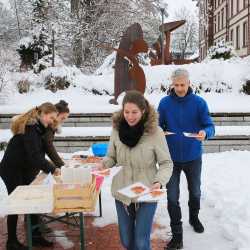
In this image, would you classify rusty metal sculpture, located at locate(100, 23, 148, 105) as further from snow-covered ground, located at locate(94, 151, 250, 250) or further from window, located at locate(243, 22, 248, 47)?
window, located at locate(243, 22, 248, 47)

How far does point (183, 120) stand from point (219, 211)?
5.27 ft

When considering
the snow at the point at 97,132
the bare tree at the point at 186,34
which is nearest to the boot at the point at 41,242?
the snow at the point at 97,132

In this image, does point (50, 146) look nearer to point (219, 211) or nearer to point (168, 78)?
point (219, 211)

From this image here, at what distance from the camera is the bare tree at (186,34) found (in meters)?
67.2

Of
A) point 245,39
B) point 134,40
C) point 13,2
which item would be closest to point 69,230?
point 134,40

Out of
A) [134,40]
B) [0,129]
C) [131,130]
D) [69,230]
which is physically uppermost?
[134,40]

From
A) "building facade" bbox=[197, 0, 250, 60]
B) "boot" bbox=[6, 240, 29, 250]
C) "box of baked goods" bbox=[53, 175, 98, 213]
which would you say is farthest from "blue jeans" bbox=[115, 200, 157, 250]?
"building facade" bbox=[197, 0, 250, 60]

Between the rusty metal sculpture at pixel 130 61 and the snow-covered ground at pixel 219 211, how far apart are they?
392 centimetres

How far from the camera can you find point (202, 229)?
4625 mm

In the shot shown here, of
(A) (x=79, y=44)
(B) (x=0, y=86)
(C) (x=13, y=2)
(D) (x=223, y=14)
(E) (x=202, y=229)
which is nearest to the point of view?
(E) (x=202, y=229)

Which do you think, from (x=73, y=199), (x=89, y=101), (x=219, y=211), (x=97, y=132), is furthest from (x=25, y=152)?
(x=89, y=101)

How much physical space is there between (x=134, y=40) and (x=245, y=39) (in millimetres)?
28857

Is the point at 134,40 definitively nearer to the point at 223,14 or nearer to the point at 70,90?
the point at 70,90

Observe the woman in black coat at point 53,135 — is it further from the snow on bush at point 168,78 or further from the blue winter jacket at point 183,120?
the snow on bush at point 168,78
